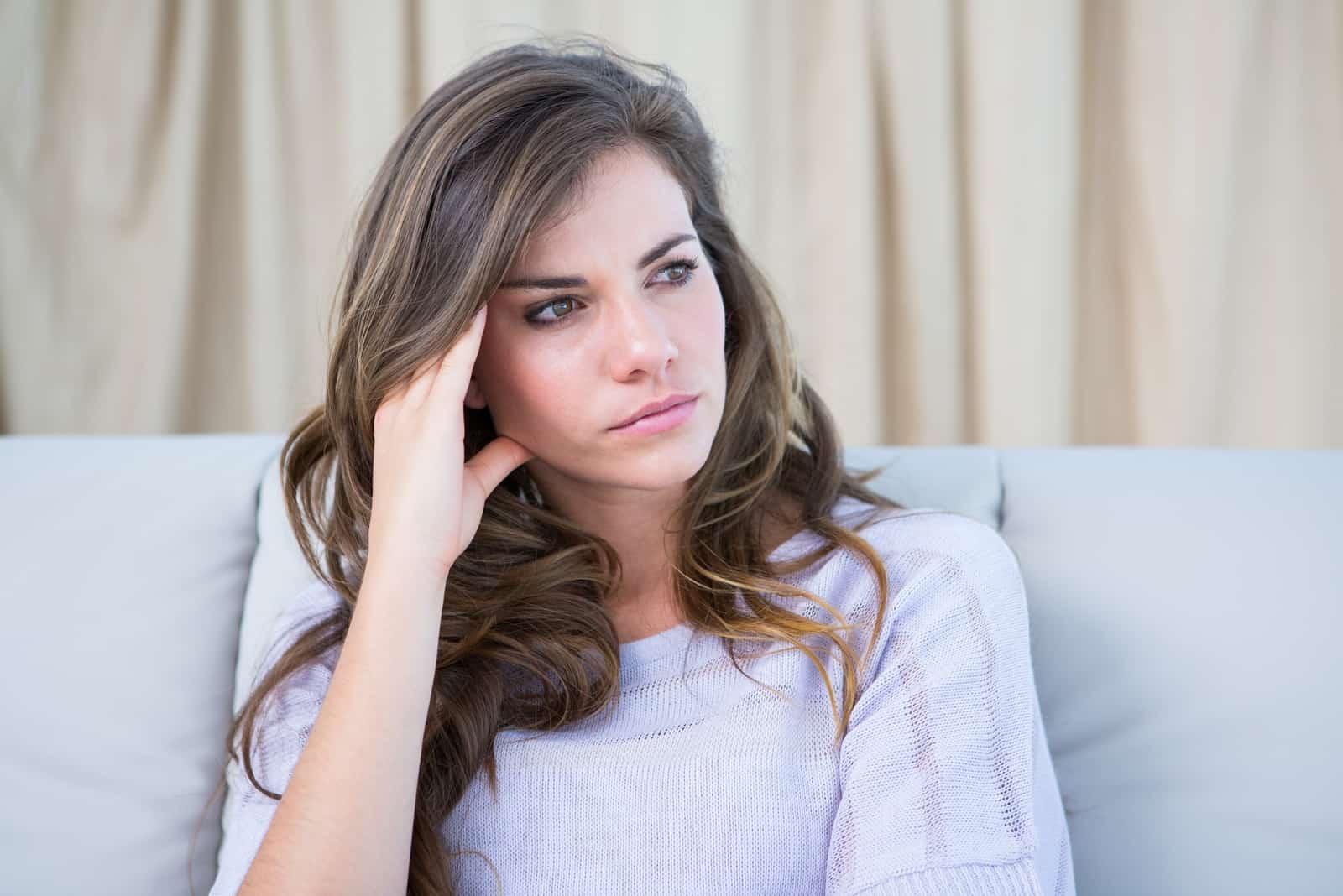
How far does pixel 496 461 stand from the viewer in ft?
4.27

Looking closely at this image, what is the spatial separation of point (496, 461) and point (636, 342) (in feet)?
0.88

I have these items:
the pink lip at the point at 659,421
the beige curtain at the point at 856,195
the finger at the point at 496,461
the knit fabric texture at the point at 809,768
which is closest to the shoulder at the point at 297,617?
the knit fabric texture at the point at 809,768

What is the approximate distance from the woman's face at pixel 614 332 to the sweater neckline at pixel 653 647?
182 mm

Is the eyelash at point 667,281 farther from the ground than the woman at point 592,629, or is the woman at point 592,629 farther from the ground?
the eyelash at point 667,281

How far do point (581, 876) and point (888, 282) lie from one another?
1.21m

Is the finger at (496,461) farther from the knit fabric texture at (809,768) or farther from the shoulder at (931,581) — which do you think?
the shoulder at (931,581)

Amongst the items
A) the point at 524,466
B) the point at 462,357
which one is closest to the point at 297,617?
the point at 524,466

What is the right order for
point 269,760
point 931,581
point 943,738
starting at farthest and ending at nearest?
point 269,760, point 931,581, point 943,738

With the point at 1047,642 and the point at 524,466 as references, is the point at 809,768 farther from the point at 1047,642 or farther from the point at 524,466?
the point at 524,466

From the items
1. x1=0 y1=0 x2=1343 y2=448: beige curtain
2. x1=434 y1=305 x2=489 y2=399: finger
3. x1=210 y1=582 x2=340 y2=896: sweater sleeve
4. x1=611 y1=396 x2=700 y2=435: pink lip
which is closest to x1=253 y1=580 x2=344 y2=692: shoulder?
x1=210 y1=582 x2=340 y2=896: sweater sleeve

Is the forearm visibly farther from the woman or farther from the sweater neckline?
the sweater neckline

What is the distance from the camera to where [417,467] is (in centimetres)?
118

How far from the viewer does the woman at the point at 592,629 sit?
41.3 inches

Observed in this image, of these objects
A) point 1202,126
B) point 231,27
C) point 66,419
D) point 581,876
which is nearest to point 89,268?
point 66,419
